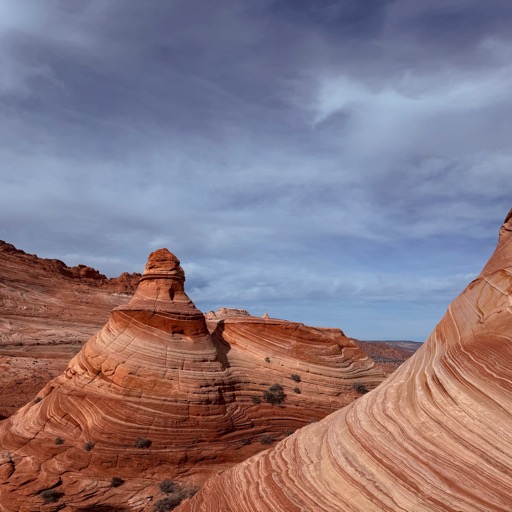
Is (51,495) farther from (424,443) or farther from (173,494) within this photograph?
(424,443)

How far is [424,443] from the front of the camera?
4.12 metres

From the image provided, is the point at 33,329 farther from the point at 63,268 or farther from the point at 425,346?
the point at 425,346

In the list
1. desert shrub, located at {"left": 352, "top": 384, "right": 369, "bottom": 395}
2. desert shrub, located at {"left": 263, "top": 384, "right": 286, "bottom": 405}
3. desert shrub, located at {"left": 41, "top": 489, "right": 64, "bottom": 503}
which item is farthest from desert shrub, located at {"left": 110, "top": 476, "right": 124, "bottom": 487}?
desert shrub, located at {"left": 352, "top": 384, "right": 369, "bottom": 395}

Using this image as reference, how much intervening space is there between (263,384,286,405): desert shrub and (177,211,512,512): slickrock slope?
12.0m

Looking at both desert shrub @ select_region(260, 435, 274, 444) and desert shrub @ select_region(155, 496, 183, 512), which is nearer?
desert shrub @ select_region(155, 496, 183, 512)

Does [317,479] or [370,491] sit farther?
[317,479]

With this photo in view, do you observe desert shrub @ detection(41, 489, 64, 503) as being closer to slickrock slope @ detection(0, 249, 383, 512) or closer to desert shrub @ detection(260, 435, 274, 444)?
slickrock slope @ detection(0, 249, 383, 512)

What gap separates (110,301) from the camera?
53.2m

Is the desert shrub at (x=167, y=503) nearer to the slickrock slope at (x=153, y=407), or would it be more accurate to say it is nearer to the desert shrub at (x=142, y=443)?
the slickrock slope at (x=153, y=407)

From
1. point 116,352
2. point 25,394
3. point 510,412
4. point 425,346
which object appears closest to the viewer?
point 510,412

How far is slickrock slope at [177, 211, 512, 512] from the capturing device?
3738 millimetres

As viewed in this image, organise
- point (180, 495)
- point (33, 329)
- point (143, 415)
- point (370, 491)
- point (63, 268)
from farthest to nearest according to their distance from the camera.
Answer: point (63, 268)
point (33, 329)
point (143, 415)
point (180, 495)
point (370, 491)

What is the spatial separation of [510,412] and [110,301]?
175 feet

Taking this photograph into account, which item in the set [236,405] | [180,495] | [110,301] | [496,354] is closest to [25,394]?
[236,405]
